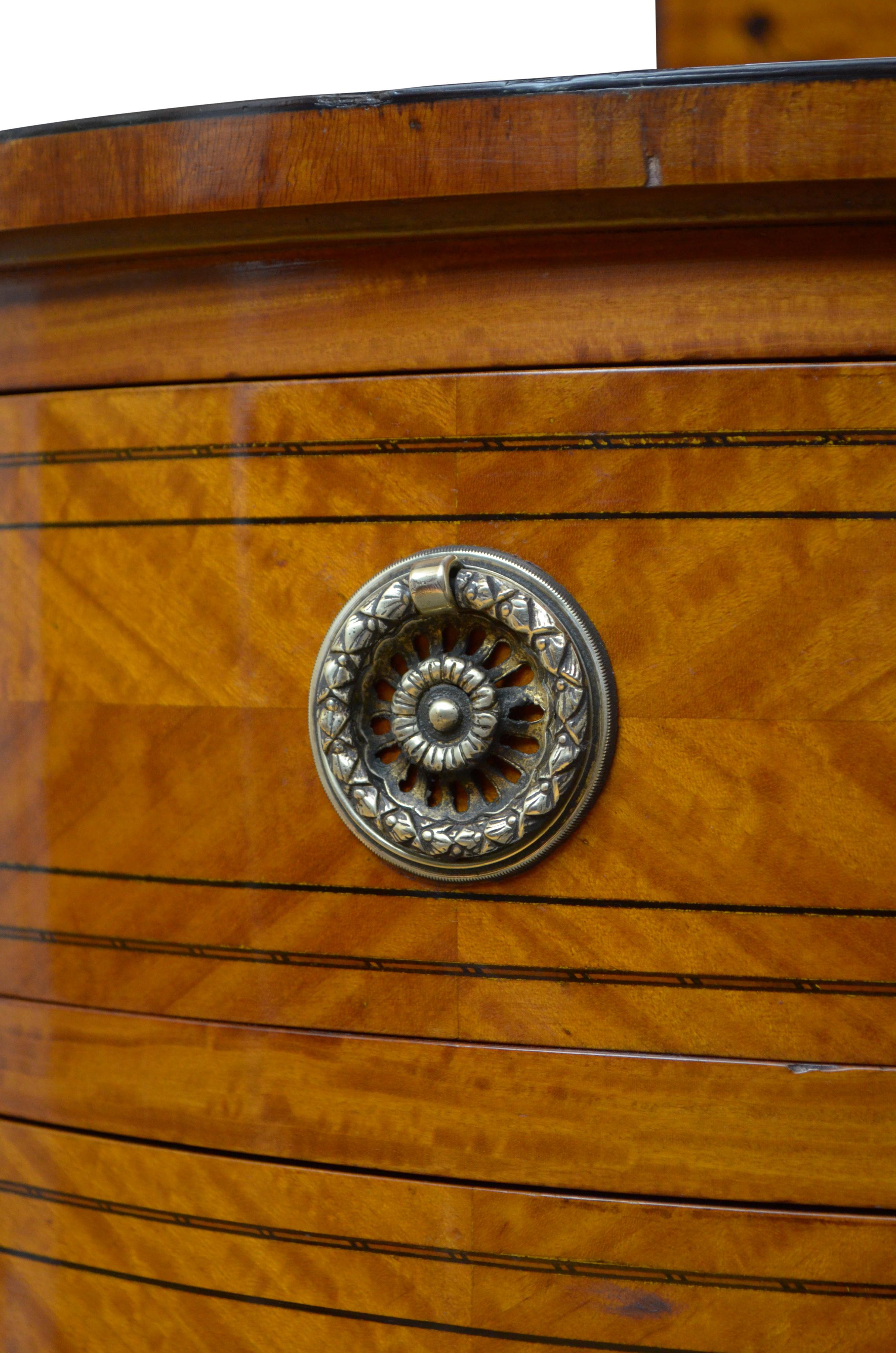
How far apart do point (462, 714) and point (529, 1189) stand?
0.31 metres

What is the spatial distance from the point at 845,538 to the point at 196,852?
46 cm

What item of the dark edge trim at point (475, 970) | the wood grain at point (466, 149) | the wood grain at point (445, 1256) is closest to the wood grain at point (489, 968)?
the dark edge trim at point (475, 970)

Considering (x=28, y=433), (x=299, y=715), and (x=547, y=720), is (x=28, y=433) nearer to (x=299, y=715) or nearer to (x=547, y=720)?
(x=299, y=715)

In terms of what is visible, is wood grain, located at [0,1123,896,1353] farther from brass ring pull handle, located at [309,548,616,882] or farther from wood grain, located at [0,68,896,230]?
wood grain, located at [0,68,896,230]

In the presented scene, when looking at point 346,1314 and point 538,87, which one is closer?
point 538,87

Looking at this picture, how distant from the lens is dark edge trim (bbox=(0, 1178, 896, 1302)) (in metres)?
0.76

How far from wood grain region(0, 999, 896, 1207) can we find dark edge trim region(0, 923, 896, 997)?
0.05 meters

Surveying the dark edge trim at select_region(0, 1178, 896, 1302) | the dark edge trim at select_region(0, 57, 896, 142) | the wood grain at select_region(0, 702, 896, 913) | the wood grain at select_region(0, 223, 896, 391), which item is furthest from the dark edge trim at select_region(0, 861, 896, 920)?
the dark edge trim at select_region(0, 57, 896, 142)

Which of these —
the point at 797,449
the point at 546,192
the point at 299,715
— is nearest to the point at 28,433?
the point at 299,715

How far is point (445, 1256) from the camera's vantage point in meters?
0.80

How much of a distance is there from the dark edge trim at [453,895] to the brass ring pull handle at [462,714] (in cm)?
2

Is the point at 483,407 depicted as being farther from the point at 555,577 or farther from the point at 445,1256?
the point at 445,1256

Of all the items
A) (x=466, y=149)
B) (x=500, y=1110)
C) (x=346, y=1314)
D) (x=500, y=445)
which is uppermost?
(x=466, y=149)

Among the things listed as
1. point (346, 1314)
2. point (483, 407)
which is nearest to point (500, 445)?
point (483, 407)
